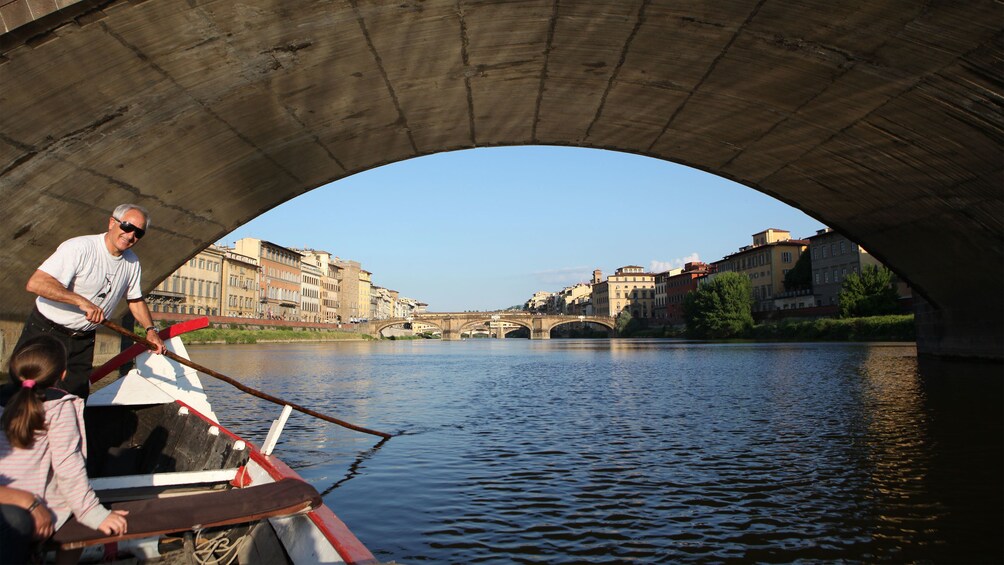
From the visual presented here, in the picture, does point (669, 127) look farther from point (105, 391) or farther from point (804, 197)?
point (105, 391)

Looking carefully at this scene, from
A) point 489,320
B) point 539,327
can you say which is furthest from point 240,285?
point 539,327

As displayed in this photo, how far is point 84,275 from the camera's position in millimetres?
5094

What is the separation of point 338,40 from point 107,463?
305 inches

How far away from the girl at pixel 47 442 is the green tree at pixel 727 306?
85.7m

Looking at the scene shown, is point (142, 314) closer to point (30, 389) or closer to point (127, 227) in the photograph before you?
point (127, 227)

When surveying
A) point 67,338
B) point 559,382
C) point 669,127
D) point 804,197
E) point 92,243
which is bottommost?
A: point 559,382

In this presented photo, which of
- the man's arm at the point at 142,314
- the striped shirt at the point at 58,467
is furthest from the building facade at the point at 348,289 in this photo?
the striped shirt at the point at 58,467

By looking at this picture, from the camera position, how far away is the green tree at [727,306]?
8319cm

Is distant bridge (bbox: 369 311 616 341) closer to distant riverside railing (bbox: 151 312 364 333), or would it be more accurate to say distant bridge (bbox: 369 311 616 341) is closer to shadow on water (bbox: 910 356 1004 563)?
distant riverside railing (bbox: 151 312 364 333)

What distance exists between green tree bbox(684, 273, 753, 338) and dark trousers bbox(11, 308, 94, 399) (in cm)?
8424

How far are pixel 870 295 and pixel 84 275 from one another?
70731 millimetres

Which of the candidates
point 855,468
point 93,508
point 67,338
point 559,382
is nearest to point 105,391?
point 67,338

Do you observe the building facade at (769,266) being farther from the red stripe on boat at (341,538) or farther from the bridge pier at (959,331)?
the red stripe on boat at (341,538)

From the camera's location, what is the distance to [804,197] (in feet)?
64.6
